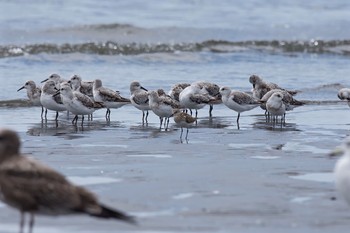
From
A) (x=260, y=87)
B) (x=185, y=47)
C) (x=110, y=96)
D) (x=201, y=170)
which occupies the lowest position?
(x=201, y=170)

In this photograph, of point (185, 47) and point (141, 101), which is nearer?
point (141, 101)

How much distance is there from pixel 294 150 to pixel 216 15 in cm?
2493

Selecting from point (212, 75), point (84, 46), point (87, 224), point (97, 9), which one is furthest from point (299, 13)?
point (87, 224)

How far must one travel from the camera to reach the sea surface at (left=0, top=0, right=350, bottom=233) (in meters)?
9.41

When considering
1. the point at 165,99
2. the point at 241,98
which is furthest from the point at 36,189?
the point at 241,98

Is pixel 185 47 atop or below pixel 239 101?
atop

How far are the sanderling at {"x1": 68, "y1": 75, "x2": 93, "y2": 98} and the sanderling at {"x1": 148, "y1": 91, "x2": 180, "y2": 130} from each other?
2492 millimetres

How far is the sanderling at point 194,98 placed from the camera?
16.9 m

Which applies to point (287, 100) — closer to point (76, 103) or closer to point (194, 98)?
point (194, 98)

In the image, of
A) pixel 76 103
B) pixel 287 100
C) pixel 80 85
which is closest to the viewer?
pixel 76 103

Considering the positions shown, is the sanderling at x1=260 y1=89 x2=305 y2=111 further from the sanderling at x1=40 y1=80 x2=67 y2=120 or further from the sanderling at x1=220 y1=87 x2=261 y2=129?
the sanderling at x1=40 y1=80 x2=67 y2=120

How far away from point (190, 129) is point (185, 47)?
14.8m

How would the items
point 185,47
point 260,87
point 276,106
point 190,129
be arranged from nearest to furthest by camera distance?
point 190,129 → point 276,106 → point 260,87 → point 185,47

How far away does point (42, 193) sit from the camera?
786 cm
